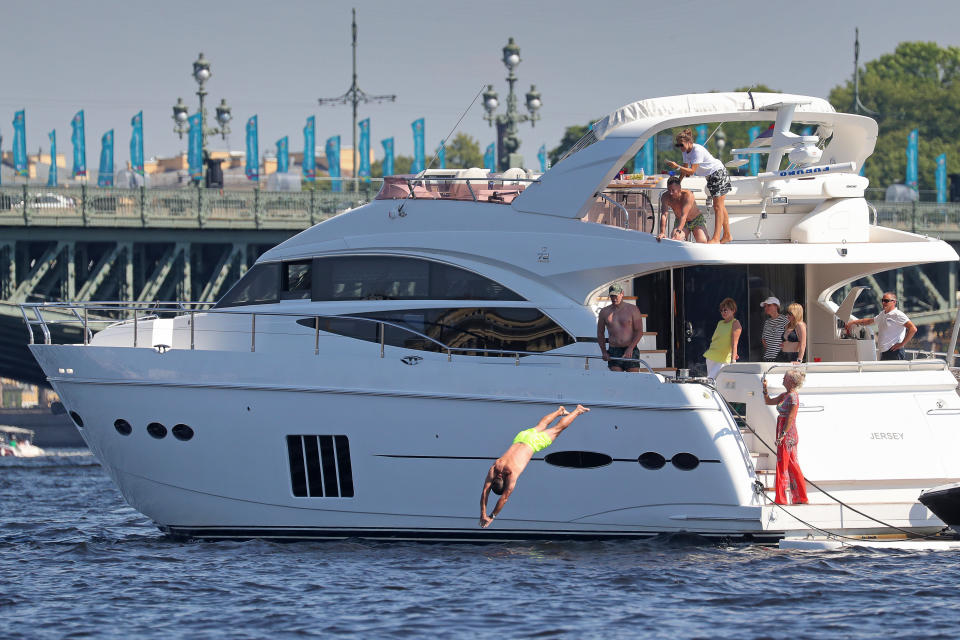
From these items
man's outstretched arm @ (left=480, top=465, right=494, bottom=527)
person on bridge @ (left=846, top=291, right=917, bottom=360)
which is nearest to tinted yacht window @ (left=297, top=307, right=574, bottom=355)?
man's outstretched arm @ (left=480, top=465, right=494, bottom=527)

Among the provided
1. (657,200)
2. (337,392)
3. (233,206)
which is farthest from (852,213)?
(233,206)

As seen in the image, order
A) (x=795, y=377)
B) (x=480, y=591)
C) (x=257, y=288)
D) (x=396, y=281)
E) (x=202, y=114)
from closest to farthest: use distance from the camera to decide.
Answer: (x=480, y=591) → (x=795, y=377) → (x=396, y=281) → (x=257, y=288) → (x=202, y=114)

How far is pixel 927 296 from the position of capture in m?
50.3

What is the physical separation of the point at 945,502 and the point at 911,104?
73.3 metres

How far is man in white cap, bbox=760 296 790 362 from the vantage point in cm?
1545

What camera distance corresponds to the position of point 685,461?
565 inches

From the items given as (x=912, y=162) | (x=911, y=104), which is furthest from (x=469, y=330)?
(x=911, y=104)

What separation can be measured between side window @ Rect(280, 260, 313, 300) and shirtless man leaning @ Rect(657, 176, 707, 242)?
430 cm

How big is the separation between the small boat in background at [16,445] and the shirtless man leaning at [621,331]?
36.8 metres

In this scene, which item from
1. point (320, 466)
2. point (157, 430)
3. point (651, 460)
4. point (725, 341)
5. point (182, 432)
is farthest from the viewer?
point (157, 430)

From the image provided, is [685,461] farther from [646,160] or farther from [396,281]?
[646,160]

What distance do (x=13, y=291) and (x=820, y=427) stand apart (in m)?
30.2

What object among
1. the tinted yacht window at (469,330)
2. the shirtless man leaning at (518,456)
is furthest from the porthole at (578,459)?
the tinted yacht window at (469,330)

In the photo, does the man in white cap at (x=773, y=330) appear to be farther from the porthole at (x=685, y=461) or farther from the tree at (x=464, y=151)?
the tree at (x=464, y=151)
